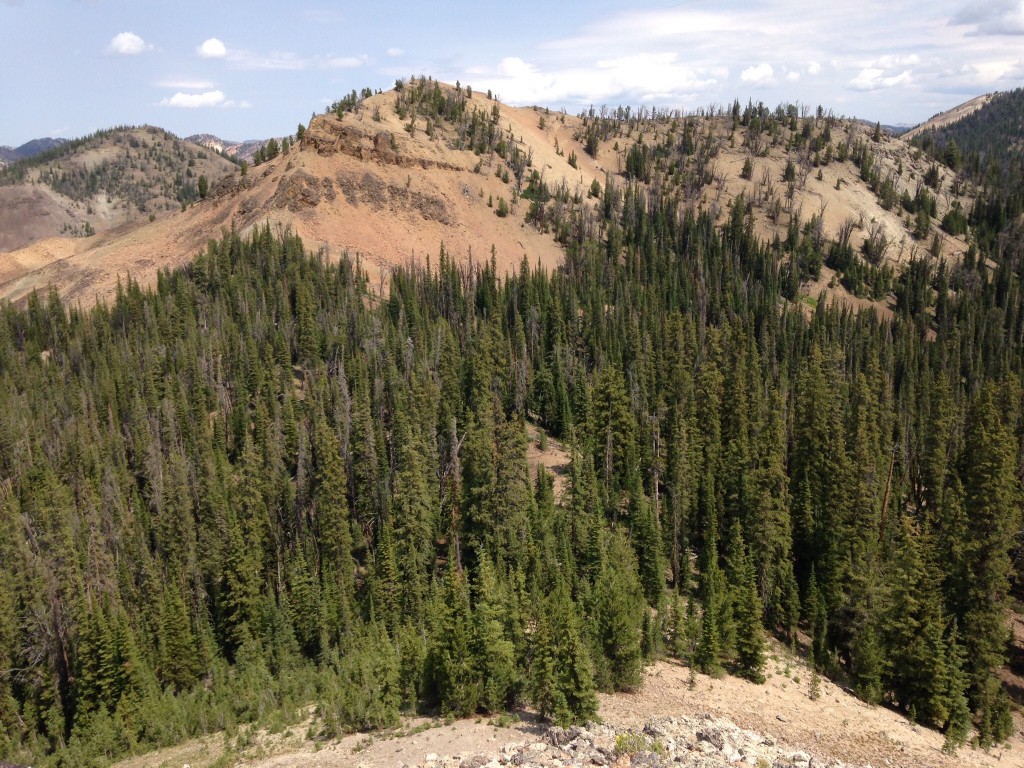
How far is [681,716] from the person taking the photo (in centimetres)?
3466

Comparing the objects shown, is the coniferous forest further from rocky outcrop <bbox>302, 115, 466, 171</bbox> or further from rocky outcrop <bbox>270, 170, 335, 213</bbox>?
rocky outcrop <bbox>302, 115, 466, 171</bbox>

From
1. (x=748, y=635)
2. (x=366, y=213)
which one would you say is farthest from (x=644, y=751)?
(x=366, y=213)

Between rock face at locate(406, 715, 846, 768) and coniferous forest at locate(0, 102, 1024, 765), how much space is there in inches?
122

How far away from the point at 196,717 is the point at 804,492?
168 ft

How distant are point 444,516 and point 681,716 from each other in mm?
35970

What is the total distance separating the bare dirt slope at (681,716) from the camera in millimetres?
31656

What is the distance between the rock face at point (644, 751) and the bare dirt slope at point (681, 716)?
0.64 m

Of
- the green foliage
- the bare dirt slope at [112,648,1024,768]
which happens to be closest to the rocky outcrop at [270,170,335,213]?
the green foliage

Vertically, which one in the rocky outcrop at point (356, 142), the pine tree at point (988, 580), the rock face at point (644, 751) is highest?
the rocky outcrop at point (356, 142)

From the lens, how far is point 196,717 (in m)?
42.7

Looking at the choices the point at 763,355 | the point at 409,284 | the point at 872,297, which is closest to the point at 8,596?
the point at 409,284

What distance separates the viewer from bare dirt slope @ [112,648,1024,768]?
31.7 metres

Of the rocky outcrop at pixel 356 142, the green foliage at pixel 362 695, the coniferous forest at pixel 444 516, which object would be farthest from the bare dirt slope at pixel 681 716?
the rocky outcrop at pixel 356 142

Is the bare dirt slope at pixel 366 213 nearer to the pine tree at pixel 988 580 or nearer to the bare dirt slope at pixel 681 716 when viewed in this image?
the pine tree at pixel 988 580
